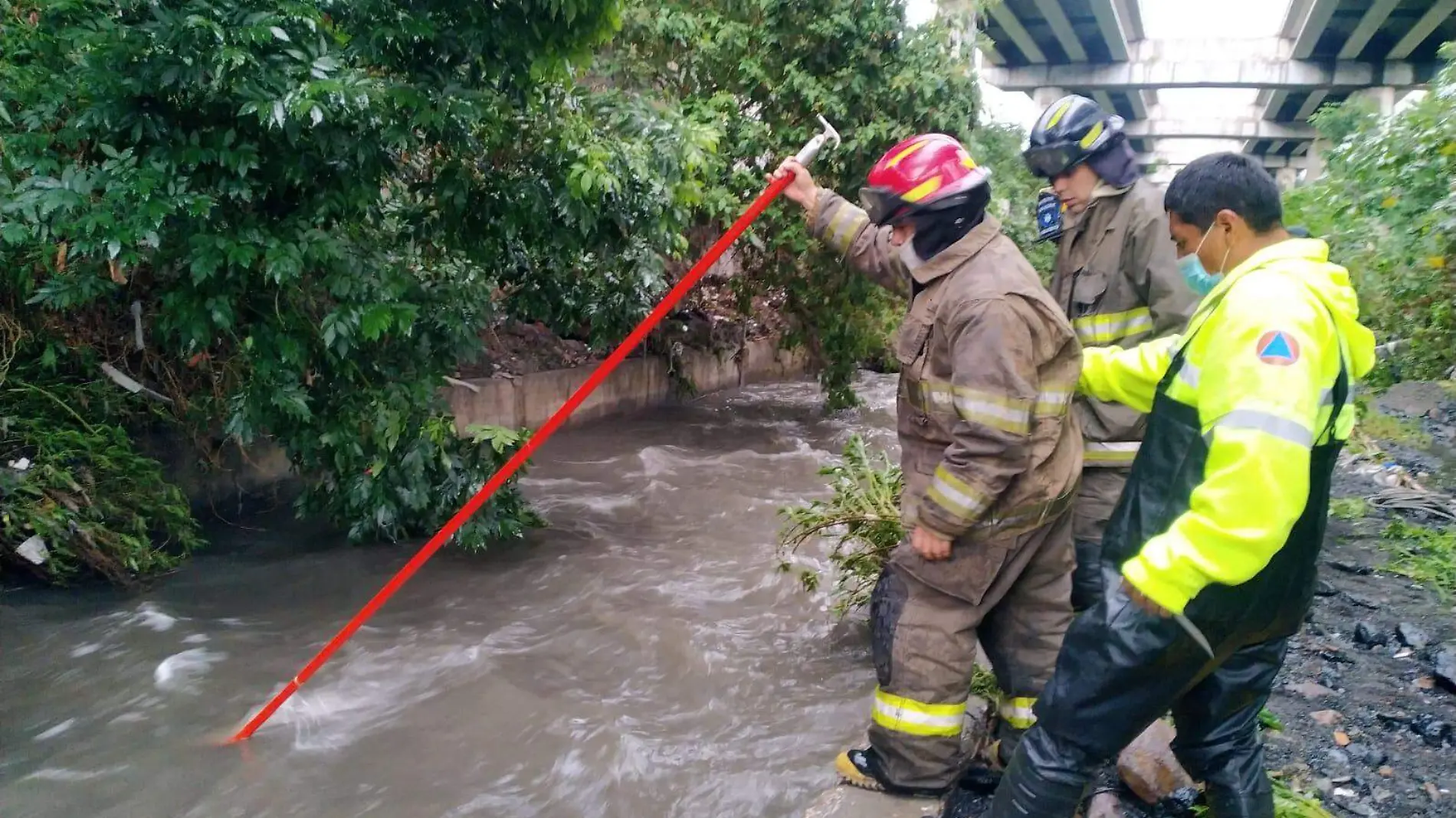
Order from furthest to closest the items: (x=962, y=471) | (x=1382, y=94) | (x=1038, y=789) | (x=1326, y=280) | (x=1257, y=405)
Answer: (x=1382, y=94), (x=962, y=471), (x=1038, y=789), (x=1326, y=280), (x=1257, y=405)

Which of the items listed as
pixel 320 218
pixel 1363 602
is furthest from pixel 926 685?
pixel 320 218

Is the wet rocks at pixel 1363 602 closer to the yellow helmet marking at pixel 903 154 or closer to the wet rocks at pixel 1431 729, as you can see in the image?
the wet rocks at pixel 1431 729

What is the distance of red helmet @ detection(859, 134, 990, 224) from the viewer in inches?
106

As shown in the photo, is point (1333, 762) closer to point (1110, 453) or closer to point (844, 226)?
point (1110, 453)

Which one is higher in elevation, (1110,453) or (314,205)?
(314,205)

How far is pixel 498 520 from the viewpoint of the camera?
5438 millimetres

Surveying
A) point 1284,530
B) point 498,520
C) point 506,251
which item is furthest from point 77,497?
point 1284,530

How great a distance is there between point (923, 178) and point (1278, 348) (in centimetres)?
113

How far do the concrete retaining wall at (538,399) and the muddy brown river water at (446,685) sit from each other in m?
0.33

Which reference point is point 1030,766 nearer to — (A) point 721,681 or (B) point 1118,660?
(B) point 1118,660

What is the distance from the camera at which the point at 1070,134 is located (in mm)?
3145

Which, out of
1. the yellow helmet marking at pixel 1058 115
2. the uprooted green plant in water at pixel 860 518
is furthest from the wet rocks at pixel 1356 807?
the yellow helmet marking at pixel 1058 115

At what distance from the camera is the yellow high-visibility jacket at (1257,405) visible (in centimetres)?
182

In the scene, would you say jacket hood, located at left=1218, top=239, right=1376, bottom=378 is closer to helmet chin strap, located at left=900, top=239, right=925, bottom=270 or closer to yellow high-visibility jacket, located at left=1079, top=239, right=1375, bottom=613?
yellow high-visibility jacket, located at left=1079, top=239, right=1375, bottom=613
